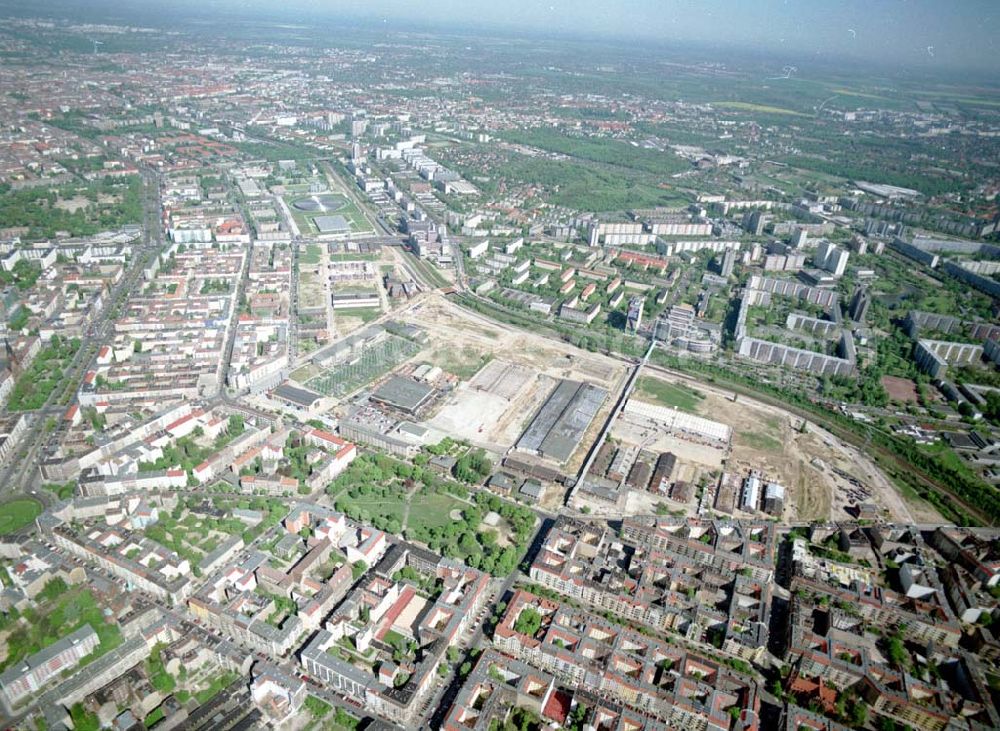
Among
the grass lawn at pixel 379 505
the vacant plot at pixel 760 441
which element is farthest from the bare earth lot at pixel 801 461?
the grass lawn at pixel 379 505

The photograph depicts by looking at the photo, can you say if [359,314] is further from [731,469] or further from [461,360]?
[731,469]

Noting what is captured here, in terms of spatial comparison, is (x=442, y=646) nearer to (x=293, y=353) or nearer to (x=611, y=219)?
(x=293, y=353)

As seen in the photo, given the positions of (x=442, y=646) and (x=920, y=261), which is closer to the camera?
(x=442, y=646)

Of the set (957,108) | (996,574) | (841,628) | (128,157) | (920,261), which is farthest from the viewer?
(957,108)

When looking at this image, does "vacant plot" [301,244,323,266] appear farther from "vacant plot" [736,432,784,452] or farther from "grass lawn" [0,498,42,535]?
"vacant plot" [736,432,784,452]

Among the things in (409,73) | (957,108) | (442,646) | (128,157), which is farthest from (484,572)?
(957,108)

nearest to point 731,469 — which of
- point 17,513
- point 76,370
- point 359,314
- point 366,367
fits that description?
point 366,367

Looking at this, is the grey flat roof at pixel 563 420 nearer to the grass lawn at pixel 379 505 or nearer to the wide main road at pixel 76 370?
the grass lawn at pixel 379 505
